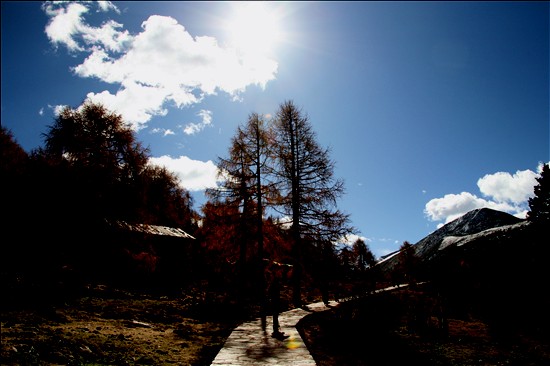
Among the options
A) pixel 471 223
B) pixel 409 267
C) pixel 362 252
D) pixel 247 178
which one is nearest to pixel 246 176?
pixel 247 178

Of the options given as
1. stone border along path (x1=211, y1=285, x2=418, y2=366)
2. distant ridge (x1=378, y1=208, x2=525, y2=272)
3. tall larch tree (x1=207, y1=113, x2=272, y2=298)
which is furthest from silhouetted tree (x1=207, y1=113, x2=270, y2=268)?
distant ridge (x1=378, y1=208, x2=525, y2=272)

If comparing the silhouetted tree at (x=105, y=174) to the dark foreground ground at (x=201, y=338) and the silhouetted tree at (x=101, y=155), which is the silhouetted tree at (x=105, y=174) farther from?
the dark foreground ground at (x=201, y=338)

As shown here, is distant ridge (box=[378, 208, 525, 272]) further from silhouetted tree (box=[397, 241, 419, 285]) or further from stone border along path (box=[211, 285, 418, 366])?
stone border along path (box=[211, 285, 418, 366])

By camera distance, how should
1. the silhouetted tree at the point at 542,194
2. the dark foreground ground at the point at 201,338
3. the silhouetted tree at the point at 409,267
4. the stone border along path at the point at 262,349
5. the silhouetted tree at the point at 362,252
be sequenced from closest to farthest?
the stone border along path at the point at 262,349
the dark foreground ground at the point at 201,338
the silhouetted tree at the point at 542,194
the silhouetted tree at the point at 409,267
the silhouetted tree at the point at 362,252

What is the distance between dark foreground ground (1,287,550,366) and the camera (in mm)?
5996

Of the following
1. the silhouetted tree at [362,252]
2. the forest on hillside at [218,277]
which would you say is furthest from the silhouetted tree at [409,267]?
the forest on hillside at [218,277]

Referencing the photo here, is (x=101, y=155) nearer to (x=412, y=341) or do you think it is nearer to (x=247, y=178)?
(x=247, y=178)

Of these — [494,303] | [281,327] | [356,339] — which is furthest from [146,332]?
[494,303]

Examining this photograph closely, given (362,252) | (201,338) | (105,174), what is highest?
(105,174)

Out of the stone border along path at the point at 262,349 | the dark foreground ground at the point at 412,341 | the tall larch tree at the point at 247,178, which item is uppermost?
the tall larch tree at the point at 247,178

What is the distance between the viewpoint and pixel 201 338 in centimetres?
861

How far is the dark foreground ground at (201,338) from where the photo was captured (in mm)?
5996

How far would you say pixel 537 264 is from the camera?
476 inches

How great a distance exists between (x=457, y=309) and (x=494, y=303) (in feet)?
6.47
